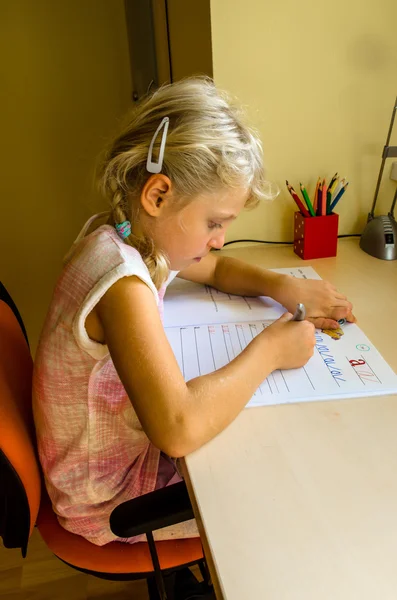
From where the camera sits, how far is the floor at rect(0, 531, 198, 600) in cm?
117

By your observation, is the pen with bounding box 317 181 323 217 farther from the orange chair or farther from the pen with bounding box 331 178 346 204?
the orange chair

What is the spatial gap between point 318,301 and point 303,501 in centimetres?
43

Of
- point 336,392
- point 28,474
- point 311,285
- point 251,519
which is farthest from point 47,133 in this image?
point 251,519

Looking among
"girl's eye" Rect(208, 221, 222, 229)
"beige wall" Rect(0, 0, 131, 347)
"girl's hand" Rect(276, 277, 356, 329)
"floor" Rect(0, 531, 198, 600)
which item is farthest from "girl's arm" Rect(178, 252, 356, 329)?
"floor" Rect(0, 531, 198, 600)

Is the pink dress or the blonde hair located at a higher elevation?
the blonde hair

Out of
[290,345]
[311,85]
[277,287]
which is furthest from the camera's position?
[311,85]

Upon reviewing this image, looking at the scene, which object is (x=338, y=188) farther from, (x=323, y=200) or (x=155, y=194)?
(x=155, y=194)

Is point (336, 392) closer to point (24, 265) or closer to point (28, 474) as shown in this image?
point (28, 474)

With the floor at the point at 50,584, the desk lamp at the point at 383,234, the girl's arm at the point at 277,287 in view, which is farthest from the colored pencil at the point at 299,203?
the floor at the point at 50,584

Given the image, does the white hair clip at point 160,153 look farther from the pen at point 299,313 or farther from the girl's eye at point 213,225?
the pen at point 299,313

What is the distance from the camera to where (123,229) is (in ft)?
2.31

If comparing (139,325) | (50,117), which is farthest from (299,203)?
(50,117)

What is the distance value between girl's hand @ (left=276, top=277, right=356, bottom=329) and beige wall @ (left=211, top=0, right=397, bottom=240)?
0.35 metres

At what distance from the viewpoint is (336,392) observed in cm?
63
